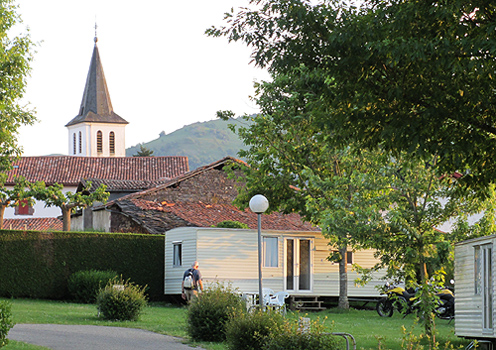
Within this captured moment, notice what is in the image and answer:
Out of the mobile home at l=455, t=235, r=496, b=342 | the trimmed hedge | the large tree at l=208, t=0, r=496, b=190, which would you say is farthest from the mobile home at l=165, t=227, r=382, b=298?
the large tree at l=208, t=0, r=496, b=190

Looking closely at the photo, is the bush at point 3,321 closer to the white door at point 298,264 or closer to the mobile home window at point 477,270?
the mobile home window at point 477,270

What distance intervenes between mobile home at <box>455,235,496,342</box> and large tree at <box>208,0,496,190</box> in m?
5.21

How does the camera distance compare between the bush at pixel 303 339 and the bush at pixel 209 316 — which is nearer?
the bush at pixel 303 339

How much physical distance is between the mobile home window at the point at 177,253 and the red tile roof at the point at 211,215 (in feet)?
13.1

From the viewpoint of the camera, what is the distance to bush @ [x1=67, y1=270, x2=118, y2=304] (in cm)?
2408

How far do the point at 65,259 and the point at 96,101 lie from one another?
69.6 meters

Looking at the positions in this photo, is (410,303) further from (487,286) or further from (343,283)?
(487,286)

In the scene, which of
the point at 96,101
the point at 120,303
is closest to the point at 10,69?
the point at 120,303

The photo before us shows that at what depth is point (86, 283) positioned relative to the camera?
24.2 meters

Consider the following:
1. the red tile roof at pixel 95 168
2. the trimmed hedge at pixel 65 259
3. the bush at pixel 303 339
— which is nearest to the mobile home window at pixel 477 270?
the bush at pixel 303 339

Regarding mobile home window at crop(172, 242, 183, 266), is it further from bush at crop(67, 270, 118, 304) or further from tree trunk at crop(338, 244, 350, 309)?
tree trunk at crop(338, 244, 350, 309)

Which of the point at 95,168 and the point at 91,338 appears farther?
the point at 95,168

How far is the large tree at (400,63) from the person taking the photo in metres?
7.34

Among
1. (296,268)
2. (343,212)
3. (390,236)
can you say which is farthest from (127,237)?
(390,236)
